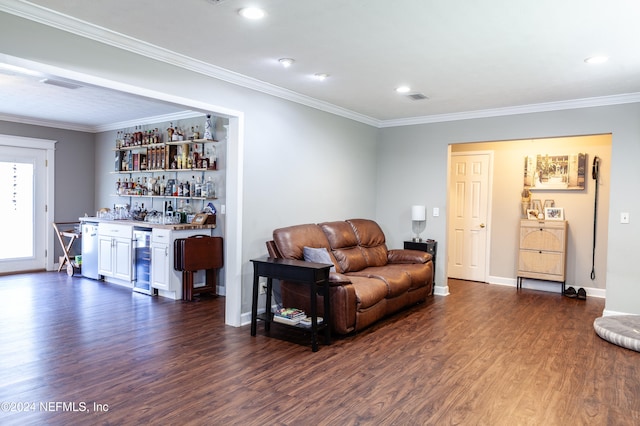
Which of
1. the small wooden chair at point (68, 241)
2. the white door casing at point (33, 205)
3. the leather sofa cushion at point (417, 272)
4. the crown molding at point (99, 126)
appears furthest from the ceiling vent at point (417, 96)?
the white door casing at point (33, 205)

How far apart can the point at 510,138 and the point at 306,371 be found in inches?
159

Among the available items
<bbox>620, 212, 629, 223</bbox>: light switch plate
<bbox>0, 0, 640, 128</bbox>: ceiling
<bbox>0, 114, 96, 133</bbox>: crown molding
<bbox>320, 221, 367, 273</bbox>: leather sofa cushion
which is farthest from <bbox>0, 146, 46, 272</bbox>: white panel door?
<bbox>620, 212, 629, 223</bbox>: light switch plate

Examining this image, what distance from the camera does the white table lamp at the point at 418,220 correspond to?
604 cm

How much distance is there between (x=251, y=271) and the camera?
14.7ft

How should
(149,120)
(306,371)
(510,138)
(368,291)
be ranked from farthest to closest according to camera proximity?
(149,120)
(510,138)
(368,291)
(306,371)

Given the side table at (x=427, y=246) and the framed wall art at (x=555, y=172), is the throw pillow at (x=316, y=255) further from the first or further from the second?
the framed wall art at (x=555, y=172)

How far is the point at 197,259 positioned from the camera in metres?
5.37

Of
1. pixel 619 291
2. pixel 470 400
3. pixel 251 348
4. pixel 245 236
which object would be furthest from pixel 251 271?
pixel 619 291

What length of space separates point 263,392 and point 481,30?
2.90 m

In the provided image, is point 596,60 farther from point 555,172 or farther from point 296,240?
point 296,240

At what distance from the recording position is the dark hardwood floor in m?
2.58

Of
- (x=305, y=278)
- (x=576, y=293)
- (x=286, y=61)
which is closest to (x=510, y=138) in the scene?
(x=576, y=293)

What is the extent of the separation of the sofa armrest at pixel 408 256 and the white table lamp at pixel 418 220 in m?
0.49

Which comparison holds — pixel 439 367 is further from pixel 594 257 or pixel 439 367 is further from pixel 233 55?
pixel 594 257
